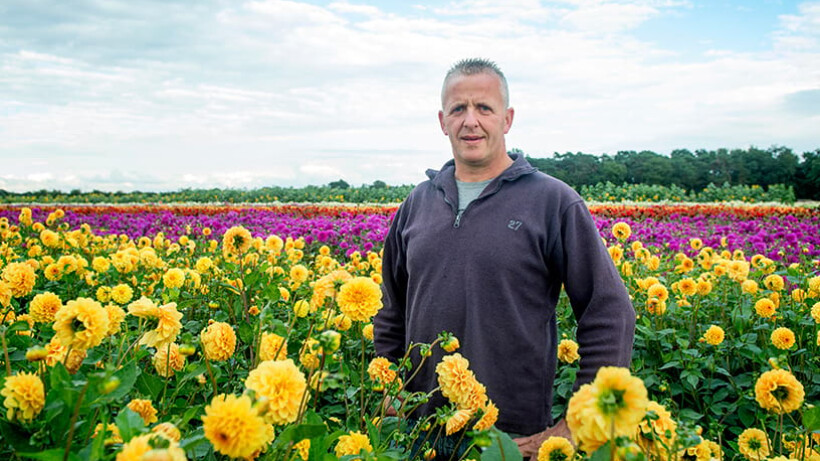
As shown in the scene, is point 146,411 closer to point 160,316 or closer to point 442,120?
point 160,316

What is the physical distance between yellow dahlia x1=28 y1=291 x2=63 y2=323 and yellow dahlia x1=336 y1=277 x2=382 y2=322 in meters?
0.94

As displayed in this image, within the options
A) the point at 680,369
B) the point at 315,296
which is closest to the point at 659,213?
the point at 680,369

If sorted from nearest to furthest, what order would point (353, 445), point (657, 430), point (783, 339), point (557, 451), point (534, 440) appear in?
point (657, 430) < point (557, 451) < point (353, 445) < point (534, 440) < point (783, 339)

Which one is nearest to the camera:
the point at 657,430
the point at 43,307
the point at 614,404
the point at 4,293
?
the point at 614,404

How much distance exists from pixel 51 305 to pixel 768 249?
660 centimetres

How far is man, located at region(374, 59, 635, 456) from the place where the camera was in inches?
81.5

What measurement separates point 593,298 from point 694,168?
3154cm

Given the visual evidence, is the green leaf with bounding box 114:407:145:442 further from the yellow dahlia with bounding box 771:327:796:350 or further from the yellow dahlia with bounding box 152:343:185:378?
the yellow dahlia with bounding box 771:327:796:350

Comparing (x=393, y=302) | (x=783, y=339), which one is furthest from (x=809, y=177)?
(x=393, y=302)

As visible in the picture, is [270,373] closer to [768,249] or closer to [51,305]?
[51,305]

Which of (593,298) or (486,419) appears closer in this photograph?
(486,419)

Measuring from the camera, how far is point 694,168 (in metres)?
30.1

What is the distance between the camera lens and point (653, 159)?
29.5m

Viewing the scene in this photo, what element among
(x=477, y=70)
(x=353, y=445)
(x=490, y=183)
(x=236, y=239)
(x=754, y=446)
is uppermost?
(x=477, y=70)
